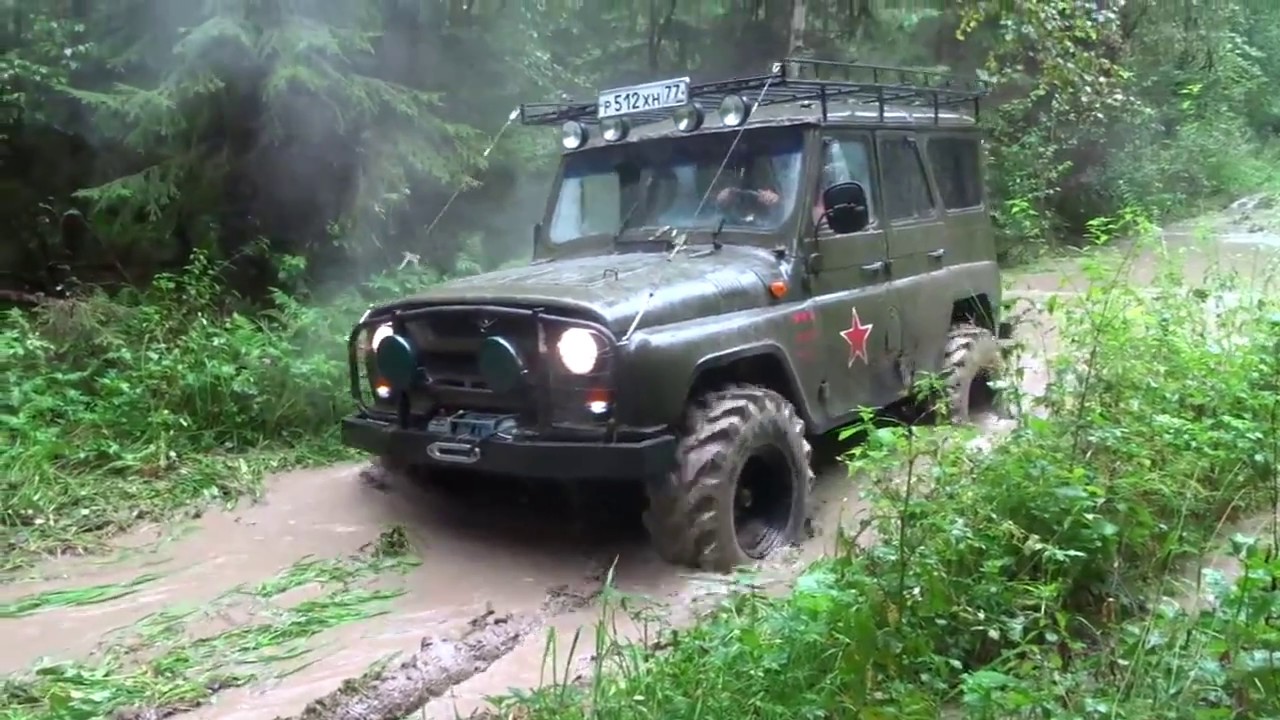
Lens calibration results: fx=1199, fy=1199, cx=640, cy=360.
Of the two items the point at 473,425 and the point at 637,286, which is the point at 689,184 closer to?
the point at 637,286

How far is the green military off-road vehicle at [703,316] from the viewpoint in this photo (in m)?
5.09

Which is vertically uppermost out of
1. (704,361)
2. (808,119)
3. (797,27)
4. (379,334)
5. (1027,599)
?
(797,27)

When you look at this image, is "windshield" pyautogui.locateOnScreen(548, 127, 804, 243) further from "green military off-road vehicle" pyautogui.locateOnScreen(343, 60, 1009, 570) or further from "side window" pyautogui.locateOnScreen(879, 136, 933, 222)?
"side window" pyautogui.locateOnScreen(879, 136, 933, 222)

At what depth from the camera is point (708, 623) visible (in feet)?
13.9

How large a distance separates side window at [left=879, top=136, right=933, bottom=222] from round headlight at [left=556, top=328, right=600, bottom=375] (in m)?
2.49

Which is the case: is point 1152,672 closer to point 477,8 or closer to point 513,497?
point 513,497

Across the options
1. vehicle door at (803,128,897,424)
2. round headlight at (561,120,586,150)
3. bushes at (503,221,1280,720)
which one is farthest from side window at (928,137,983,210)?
bushes at (503,221,1280,720)

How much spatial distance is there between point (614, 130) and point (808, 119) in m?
1.07

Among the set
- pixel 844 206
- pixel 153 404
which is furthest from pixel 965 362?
pixel 153 404

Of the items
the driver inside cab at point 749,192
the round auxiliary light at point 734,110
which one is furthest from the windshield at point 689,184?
the round auxiliary light at point 734,110

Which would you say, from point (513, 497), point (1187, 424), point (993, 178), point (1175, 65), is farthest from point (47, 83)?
point (1175, 65)

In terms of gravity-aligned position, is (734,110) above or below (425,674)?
above

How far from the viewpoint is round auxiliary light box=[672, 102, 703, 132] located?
6141 mm

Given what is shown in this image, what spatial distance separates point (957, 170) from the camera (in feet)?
25.4
